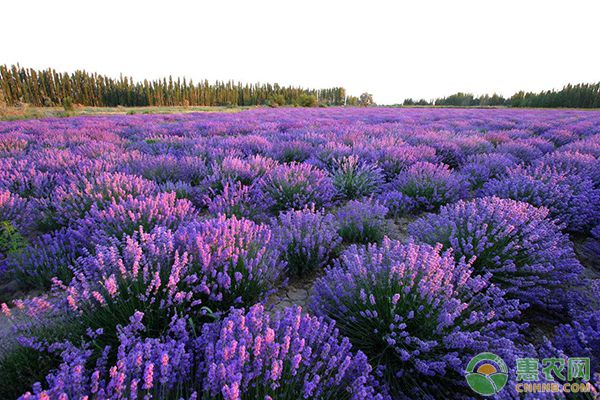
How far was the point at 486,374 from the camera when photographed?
4.60 feet

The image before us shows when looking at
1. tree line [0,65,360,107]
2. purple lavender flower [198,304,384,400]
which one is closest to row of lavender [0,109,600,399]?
purple lavender flower [198,304,384,400]

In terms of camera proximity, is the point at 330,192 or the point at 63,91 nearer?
the point at 330,192

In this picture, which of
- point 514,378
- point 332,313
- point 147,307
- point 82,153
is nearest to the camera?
point 514,378

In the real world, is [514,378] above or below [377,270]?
below

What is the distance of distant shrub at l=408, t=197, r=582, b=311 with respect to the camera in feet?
6.85

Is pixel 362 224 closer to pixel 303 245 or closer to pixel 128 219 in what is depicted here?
pixel 303 245

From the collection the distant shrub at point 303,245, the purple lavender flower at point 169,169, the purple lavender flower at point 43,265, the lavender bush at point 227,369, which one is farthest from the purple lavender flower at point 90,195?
the lavender bush at point 227,369

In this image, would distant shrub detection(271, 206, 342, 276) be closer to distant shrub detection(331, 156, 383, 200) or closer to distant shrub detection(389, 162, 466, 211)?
distant shrub detection(331, 156, 383, 200)

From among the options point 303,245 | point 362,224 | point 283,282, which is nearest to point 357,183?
point 362,224

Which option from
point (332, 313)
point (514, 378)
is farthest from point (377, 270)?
point (514, 378)

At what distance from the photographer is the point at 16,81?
1622 inches

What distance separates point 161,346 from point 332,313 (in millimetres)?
960

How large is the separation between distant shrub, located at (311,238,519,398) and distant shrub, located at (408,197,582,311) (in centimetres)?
36

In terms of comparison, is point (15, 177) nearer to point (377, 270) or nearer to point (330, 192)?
point (330, 192)
